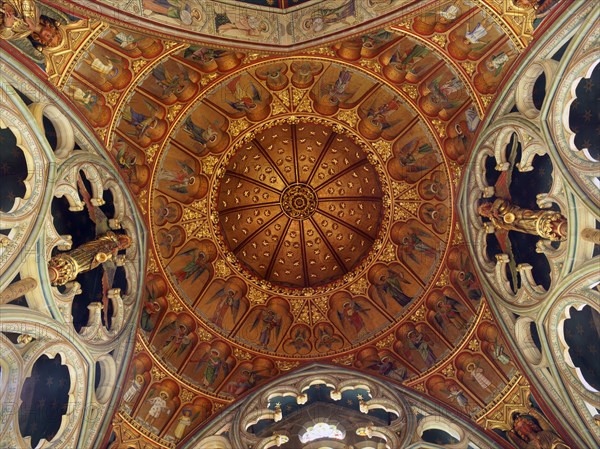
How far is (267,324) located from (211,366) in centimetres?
257

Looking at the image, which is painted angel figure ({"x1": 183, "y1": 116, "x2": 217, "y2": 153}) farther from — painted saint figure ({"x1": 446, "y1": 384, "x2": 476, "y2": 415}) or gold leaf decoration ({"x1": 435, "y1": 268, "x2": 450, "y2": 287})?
painted saint figure ({"x1": 446, "y1": 384, "x2": 476, "y2": 415})

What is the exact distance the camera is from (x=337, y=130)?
18859 millimetres

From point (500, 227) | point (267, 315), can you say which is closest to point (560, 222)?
point (500, 227)

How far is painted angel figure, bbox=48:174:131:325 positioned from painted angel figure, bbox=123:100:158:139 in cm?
239

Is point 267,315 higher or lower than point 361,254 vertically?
lower

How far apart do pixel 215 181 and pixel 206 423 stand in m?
7.84

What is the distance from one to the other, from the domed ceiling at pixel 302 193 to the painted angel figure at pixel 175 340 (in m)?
0.05

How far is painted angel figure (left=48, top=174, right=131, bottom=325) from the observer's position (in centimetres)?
1238

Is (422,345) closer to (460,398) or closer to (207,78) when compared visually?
(460,398)

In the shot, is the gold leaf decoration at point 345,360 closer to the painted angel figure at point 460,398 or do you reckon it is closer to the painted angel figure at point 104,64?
the painted angel figure at point 460,398

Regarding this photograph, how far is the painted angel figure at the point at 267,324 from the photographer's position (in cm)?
1920

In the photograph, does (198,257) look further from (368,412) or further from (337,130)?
(368,412)

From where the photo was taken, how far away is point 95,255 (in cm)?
1343

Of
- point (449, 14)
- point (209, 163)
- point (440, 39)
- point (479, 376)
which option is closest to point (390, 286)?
point (479, 376)
